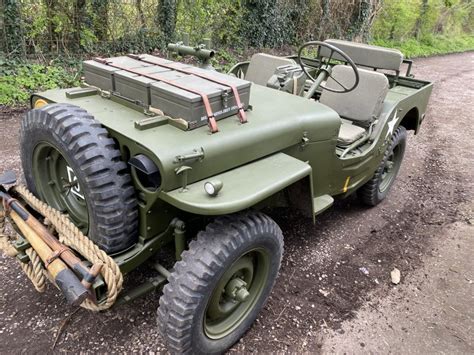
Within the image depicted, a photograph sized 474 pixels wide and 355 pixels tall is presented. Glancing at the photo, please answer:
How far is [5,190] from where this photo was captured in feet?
8.65

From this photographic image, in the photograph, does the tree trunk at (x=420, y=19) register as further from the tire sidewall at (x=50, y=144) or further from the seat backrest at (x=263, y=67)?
the tire sidewall at (x=50, y=144)

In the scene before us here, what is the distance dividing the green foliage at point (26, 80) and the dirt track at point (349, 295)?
1.46 m

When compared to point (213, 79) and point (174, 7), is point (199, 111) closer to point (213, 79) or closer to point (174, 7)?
point (213, 79)

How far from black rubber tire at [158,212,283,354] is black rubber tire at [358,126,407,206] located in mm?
2119

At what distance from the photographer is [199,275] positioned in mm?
2107

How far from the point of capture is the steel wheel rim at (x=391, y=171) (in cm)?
447

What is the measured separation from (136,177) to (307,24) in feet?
34.7

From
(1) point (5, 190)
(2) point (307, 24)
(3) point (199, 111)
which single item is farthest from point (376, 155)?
(2) point (307, 24)

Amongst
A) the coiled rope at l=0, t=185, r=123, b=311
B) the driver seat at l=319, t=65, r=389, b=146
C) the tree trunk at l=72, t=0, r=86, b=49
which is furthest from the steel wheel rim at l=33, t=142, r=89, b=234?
the tree trunk at l=72, t=0, r=86, b=49

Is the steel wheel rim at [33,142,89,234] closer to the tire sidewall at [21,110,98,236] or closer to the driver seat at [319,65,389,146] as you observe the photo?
the tire sidewall at [21,110,98,236]

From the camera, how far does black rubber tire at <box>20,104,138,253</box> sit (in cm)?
210

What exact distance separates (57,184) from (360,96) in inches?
104

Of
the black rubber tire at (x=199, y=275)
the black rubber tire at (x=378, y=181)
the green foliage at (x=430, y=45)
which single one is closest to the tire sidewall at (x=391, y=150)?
the black rubber tire at (x=378, y=181)

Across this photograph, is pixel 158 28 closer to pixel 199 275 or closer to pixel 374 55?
pixel 374 55
